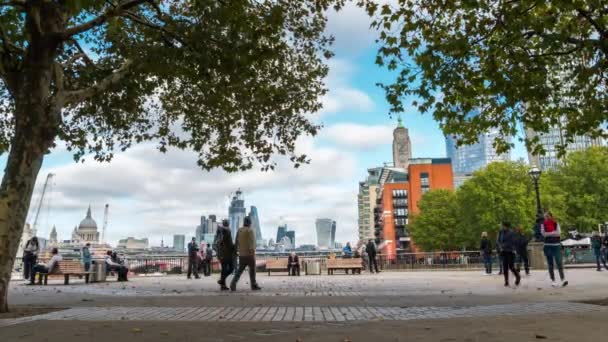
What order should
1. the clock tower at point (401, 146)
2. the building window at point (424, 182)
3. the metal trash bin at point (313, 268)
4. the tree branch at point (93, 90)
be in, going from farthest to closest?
the clock tower at point (401, 146), the building window at point (424, 182), the metal trash bin at point (313, 268), the tree branch at point (93, 90)

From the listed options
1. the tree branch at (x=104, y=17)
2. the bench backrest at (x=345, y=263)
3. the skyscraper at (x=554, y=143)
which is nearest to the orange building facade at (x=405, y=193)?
the skyscraper at (x=554, y=143)

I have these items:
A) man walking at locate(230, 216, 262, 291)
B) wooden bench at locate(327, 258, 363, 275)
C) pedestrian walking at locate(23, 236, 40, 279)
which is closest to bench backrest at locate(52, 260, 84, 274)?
pedestrian walking at locate(23, 236, 40, 279)

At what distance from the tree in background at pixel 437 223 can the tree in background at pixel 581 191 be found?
18.1m

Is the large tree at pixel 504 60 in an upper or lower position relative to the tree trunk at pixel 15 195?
upper

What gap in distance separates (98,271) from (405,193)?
3982 inches

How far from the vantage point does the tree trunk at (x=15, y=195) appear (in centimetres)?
834

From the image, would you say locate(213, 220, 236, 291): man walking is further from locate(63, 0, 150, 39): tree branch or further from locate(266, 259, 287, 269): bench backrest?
locate(266, 259, 287, 269): bench backrest

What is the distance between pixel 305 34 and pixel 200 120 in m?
4.18

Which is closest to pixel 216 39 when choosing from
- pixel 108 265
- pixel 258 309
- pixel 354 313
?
pixel 258 309

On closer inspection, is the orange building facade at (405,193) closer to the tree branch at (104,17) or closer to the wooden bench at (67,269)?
the wooden bench at (67,269)

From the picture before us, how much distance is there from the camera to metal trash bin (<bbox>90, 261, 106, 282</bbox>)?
20.0 m

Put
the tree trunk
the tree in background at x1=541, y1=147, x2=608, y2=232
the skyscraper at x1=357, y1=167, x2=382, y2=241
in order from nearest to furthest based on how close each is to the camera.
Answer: the tree trunk
the tree in background at x1=541, y1=147, x2=608, y2=232
the skyscraper at x1=357, y1=167, x2=382, y2=241

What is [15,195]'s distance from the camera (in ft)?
27.8

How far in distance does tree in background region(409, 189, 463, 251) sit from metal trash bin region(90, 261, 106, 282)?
59.7 metres
